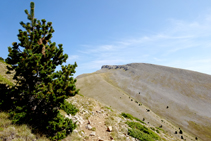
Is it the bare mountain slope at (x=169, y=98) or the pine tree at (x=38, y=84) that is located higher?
the pine tree at (x=38, y=84)

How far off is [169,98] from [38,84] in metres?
73.1

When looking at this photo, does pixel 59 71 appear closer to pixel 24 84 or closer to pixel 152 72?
pixel 24 84

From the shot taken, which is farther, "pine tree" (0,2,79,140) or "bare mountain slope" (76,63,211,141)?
"bare mountain slope" (76,63,211,141)

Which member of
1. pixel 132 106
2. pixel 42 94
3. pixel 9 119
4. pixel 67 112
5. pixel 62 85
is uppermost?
pixel 62 85

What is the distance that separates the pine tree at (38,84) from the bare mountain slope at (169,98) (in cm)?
3912

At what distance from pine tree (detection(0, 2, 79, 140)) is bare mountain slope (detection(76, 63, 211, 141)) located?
39.1 meters

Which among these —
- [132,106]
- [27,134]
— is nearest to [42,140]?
[27,134]

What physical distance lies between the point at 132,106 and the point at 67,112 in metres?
42.2

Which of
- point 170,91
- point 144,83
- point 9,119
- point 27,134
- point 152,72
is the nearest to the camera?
point 27,134

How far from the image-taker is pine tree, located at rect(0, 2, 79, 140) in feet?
26.1

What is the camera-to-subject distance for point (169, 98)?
66.4 m

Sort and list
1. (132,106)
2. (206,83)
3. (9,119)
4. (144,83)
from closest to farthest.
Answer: (9,119)
(132,106)
(206,83)
(144,83)

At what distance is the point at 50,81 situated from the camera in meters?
8.82

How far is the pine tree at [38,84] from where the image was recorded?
26.1ft
